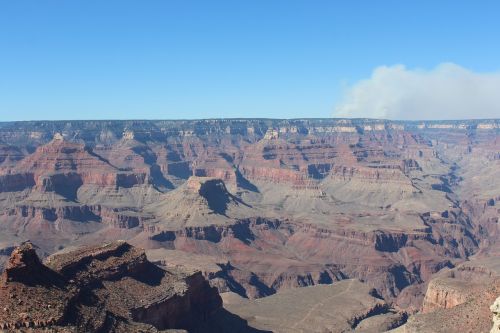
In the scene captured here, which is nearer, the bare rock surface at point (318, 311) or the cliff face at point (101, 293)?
the cliff face at point (101, 293)

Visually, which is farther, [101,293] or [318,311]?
[318,311]

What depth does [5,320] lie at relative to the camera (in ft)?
190

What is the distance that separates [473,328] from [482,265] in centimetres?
9892

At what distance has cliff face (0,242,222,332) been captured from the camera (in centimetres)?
6103

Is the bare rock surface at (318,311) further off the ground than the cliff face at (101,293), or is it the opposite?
the cliff face at (101,293)

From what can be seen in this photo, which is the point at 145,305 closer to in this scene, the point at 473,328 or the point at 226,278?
the point at 473,328

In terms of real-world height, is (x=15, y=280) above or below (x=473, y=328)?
above

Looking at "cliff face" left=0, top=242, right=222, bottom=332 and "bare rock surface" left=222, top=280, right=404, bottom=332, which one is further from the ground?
"cliff face" left=0, top=242, right=222, bottom=332

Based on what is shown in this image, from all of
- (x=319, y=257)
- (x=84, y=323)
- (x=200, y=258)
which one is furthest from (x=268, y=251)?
(x=84, y=323)

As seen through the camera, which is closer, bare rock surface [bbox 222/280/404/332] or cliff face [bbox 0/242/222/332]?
cliff face [bbox 0/242/222/332]

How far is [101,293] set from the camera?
77438 millimetres

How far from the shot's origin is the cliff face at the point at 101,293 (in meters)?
61.0

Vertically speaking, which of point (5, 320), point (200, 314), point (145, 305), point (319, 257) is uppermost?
point (5, 320)

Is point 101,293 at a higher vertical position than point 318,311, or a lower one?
higher
